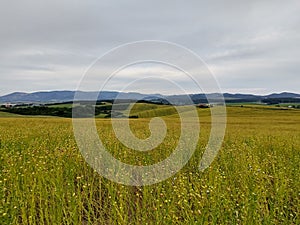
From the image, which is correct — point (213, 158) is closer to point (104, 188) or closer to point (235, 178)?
point (235, 178)

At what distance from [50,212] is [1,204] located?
59cm

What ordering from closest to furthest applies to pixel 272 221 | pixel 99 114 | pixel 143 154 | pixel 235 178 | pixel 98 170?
pixel 272 221, pixel 235 178, pixel 98 170, pixel 143 154, pixel 99 114

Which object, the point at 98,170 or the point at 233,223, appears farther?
the point at 98,170

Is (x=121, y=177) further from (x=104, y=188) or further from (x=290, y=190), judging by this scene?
(x=290, y=190)

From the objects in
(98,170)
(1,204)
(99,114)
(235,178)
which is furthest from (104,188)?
(99,114)

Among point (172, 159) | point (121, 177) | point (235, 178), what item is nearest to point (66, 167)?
point (121, 177)

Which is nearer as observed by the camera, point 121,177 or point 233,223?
point 233,223

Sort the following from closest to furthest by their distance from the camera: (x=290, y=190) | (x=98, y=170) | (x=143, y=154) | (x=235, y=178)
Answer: (x=290, y=190) → (x=235, y=178) → (x=98, y=170) → (x=143, y=154)

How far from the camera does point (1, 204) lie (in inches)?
141

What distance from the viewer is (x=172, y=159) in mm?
6254

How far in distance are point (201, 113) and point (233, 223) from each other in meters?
A: 51.9

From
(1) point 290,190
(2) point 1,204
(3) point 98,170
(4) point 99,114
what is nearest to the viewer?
(2) point 1,204

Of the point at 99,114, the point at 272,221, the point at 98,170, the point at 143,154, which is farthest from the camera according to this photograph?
the point at 99,114

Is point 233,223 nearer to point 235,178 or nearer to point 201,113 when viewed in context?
point 235,178
